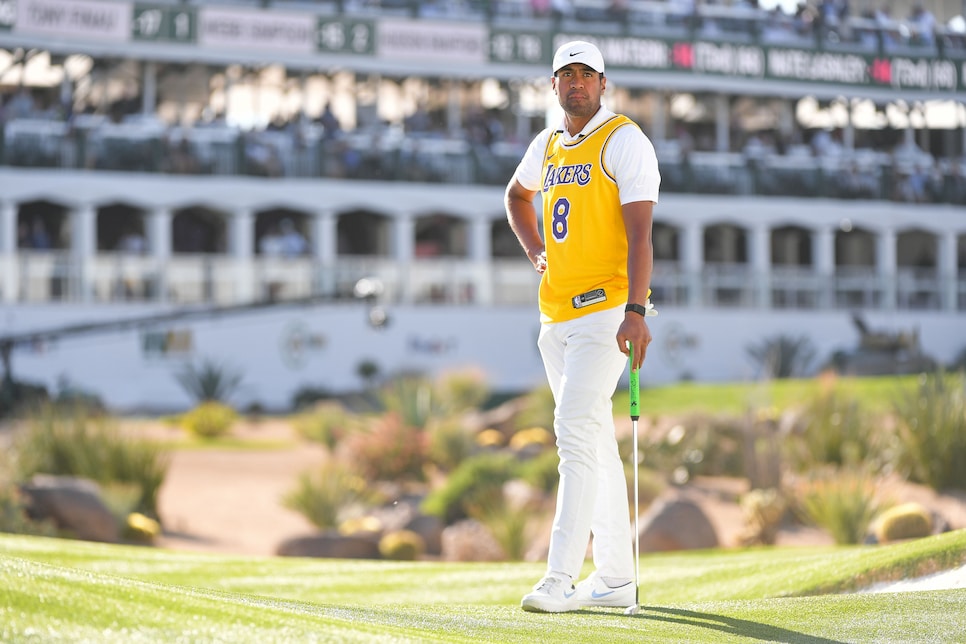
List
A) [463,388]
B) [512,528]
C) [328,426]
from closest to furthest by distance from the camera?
[512,528] → [328,426] → [463,388]

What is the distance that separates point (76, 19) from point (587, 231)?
3138 centimetres

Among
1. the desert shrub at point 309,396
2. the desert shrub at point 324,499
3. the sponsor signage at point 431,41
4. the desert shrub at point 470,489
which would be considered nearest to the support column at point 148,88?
the sponsor signage at point 431,41

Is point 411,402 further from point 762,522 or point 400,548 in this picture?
point 762,522

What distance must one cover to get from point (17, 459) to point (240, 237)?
61.8 feet

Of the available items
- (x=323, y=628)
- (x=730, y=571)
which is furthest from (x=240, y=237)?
(x=323, y=628)

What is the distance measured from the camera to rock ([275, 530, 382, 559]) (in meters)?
15.4

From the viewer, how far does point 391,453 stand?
2042 cm

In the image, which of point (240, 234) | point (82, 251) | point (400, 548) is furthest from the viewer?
point (240, 234)

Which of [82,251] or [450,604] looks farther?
[82,251]

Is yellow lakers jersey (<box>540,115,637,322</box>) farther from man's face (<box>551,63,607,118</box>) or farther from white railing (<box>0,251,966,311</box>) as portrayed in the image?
white railing (<box>0,251,966,311</box>)

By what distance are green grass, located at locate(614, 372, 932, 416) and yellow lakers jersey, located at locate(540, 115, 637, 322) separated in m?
13.6

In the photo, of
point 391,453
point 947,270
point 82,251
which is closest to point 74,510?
point 391,453

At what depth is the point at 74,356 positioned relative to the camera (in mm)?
32781

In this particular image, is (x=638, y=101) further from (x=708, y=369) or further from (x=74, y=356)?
(x=74, y=356)
